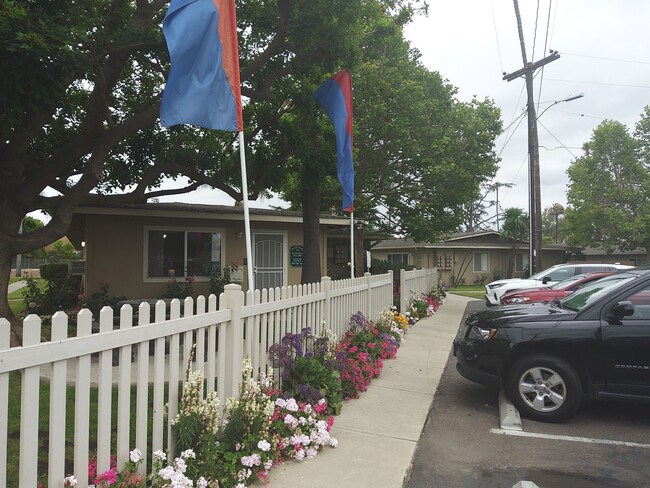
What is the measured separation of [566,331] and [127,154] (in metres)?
11.2

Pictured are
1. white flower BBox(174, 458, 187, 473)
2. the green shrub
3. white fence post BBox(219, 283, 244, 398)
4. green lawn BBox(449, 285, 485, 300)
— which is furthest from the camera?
green lawn BBox(449, 285, 485, 300)

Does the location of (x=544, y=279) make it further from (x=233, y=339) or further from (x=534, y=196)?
(x=233, y=339)

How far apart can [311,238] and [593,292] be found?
7.35 meters

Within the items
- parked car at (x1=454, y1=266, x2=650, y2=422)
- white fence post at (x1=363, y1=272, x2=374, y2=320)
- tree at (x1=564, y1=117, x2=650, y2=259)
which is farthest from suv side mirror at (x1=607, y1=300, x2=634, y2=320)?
tree at (x1=564, y1=117, x2=650, y2=259)

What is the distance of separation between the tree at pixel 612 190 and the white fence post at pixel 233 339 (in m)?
34.9

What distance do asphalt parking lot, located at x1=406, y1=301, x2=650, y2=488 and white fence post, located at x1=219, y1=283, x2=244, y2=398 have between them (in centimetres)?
165

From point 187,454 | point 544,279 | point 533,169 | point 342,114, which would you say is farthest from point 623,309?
point 533,169

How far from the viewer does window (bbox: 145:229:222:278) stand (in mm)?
12188

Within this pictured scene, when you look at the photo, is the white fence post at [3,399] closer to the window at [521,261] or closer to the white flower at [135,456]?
the white flower at [135,456]

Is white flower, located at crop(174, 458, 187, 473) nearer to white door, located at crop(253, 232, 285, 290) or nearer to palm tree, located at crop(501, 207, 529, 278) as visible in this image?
white door, located at crop(253, 232, 285, 290)

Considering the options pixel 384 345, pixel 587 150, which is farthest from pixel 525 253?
pixel 384 345

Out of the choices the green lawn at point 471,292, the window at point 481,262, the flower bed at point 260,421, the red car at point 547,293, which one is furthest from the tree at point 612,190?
the flower bed at point 260,421

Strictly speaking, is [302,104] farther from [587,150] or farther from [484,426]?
[587,150]

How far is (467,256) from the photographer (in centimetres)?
3284
